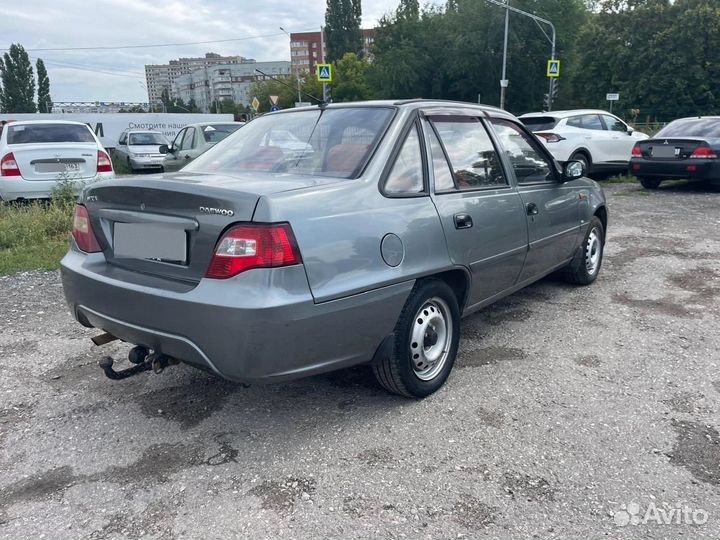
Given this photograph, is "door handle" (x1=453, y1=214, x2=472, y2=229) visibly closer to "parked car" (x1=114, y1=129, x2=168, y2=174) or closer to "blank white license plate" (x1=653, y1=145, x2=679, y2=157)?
"blank white license plate" (x1=653, y1=145, x2=679, y2=157)

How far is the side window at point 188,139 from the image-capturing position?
39.8 ft

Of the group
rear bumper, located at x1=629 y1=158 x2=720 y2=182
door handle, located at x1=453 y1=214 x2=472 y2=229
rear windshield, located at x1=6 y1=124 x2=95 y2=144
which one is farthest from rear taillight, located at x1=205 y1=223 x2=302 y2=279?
rear bumper, located at x1=629 y1=158 x2=720 y2=182

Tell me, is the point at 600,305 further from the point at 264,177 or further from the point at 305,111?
the point at 264,177

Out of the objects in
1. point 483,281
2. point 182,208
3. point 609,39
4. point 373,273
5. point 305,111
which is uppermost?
point 609,39

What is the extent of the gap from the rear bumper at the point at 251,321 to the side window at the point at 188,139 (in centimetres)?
971

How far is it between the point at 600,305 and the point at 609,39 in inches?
1624

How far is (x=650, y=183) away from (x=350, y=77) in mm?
59263

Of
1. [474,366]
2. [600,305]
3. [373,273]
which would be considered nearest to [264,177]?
[373,273]

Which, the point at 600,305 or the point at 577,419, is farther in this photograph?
the point at 600,305

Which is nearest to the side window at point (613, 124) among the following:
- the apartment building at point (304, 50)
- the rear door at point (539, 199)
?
the rear door at point (539, 199)

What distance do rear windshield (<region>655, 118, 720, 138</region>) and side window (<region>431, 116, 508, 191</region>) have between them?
946 cm

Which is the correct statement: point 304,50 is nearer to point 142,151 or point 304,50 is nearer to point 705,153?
point 142,151

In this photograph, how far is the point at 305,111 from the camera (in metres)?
3.84

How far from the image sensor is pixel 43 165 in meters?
8.84
